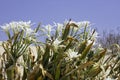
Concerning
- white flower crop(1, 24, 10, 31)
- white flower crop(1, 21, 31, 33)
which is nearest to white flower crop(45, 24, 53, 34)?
white flower crop(1, 21, 31, 33)

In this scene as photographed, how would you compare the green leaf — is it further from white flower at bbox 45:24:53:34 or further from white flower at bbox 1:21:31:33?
white flower at bbox 1:21:31:33

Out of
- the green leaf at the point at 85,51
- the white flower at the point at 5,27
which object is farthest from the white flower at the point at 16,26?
the green leaf at the point at 85,51

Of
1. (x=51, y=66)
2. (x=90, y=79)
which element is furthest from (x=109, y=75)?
(x=51, y=66)

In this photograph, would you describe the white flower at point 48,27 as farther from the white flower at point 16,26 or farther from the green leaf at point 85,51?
the green leaf at point 85,51

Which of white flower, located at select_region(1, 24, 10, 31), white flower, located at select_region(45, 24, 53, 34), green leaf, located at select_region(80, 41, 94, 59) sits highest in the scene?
white flower, located at select_region(1, 24, 10, 31)

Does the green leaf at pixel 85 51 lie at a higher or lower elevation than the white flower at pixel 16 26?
lower

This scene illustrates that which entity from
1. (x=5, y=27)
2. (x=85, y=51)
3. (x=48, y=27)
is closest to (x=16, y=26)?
(x=5, y=27)

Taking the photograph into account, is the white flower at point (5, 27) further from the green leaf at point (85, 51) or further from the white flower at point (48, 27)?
the green leaf at point (85, 51)

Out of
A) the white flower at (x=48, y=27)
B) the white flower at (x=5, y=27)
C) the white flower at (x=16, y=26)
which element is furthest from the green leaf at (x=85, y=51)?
the white flower at (x=5, y=27)

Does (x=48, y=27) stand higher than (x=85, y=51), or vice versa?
(x=48, y=27)

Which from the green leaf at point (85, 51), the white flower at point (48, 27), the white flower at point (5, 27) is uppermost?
the white flower at point (5, 27)

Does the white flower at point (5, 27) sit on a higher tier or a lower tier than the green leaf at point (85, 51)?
higher

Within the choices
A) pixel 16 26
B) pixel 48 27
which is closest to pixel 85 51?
pixel 48 27

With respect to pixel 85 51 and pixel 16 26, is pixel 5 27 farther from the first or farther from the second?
pixel 85 51
